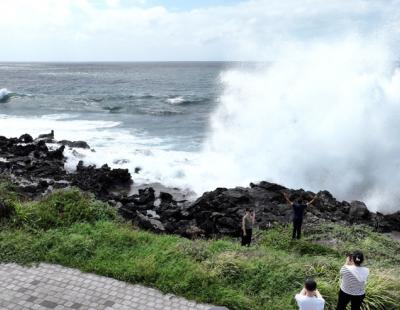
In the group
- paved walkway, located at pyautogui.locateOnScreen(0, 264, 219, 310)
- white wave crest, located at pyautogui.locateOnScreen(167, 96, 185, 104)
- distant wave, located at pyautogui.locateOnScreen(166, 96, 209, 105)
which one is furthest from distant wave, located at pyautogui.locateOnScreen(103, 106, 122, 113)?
paved walkway, located at pyautogui.locateOnScreen(0, 264, 219, 310)

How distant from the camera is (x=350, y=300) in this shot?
7789 millimetres

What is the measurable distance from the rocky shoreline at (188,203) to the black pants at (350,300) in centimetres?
726

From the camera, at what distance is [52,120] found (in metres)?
43.5

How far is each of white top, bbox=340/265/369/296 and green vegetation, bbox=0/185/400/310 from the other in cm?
110

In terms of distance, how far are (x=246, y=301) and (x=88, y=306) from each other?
9.54 feet

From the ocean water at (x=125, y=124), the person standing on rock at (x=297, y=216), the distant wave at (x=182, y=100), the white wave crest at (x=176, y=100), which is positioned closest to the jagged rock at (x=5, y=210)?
the person standing on rock at (x=297, y=216)

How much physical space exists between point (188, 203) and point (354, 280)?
12.2 m

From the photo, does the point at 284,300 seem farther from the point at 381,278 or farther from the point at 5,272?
the point at 5,272

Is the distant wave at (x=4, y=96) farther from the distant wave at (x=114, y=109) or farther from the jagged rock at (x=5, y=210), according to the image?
the jagged rock at (x=5, y=210)

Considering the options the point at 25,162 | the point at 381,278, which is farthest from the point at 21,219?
the point at 25,162

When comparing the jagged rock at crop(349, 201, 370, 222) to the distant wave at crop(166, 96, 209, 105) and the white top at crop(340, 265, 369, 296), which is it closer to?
the white top at crop(340, 265, 369, 296)

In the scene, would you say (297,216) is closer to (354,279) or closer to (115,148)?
(354,279)

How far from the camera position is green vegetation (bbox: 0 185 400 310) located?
898cm

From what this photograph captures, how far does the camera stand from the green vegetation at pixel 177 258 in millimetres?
8977
